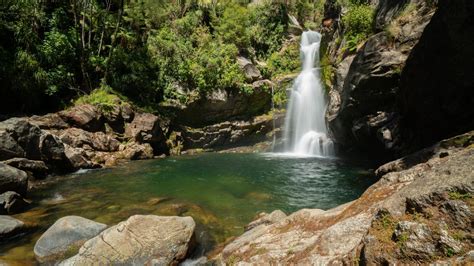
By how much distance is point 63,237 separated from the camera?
7.38 metres

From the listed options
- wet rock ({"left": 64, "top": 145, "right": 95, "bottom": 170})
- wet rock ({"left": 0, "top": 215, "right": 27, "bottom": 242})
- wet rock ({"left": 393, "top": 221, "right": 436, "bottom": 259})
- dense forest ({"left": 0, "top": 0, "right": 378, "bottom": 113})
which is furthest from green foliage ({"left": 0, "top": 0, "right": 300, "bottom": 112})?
wet rock ({"left": 393, "top": 221, "right": 436, "bottom": 259})

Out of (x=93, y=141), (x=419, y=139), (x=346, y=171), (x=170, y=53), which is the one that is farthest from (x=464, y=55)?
(x=170, y=53)

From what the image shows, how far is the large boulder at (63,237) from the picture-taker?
7.03 metres

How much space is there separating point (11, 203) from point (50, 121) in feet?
32.2

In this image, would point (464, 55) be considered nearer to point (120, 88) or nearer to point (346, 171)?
point (346, 171)

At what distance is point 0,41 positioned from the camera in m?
19.0

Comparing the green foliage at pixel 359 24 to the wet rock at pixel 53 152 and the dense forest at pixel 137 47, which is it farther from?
the wet rock at pixel 53 152

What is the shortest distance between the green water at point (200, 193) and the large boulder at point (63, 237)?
32cm

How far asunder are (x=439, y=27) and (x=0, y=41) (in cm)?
2420

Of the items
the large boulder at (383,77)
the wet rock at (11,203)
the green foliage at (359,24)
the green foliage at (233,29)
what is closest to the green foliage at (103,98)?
the wet rock at (11,203)

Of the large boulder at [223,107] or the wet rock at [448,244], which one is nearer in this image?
the wet rock at [448,244]

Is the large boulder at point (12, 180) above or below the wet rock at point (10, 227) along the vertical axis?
above

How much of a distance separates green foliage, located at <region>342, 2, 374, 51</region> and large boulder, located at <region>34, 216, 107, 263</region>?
15.9m

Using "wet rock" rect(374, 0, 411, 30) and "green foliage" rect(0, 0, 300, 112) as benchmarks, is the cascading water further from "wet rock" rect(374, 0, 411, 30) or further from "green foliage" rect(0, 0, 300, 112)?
"wet rock" rect(374, 0, 411, 30)
